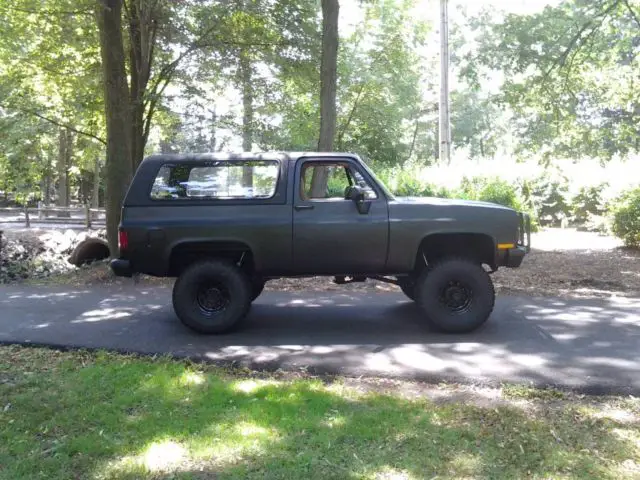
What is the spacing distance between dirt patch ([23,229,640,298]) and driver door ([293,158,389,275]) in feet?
9.49

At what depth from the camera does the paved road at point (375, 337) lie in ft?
16.4

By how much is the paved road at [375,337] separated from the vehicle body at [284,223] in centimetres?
67

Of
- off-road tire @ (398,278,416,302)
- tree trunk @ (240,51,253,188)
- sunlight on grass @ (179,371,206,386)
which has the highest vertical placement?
tree trunk @ (240,51,253,188)

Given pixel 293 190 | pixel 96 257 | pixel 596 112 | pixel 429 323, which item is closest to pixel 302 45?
pixel 96 257

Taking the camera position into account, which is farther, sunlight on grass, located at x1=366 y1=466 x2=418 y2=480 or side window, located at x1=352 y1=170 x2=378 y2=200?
side window, located at x1=352 y1=170 x2=378 y2=200

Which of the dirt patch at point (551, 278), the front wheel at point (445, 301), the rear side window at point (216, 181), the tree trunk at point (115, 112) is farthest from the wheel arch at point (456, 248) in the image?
the tree trunk at point (115, 112)

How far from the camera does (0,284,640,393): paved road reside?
5.00 meters

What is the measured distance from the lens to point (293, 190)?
636cm

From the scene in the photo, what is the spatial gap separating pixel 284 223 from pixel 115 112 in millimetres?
6106

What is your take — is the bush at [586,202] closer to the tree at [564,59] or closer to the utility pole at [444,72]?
the tree at [564,59]

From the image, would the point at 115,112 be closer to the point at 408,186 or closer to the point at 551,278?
the point at 551,278

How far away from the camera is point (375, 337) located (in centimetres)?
614

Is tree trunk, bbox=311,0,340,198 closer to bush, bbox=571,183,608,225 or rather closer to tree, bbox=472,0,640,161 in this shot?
tree, bbox=472,0,640,161

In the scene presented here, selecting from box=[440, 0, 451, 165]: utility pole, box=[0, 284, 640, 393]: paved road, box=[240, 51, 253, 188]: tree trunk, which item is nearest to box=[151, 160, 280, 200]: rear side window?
box=[0, 284, 640, 393]: paved road
